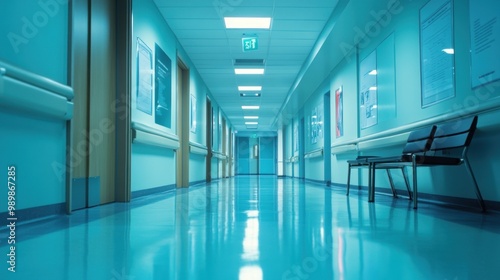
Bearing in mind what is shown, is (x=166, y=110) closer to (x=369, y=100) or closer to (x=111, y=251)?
(x=369, y=100)

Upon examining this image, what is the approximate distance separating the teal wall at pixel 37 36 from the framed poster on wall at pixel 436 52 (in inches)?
133

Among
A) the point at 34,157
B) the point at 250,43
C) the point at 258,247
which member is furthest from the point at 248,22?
the point at 258,247

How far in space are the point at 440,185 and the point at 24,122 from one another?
3.65 metres

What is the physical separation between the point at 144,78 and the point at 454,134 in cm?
356

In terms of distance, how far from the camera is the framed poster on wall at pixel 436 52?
3.41 meters

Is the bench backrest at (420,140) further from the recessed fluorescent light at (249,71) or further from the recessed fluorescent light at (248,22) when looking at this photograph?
the recessed fluorescent light at (249,71)

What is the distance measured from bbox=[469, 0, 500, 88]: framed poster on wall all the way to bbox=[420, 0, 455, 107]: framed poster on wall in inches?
13.0

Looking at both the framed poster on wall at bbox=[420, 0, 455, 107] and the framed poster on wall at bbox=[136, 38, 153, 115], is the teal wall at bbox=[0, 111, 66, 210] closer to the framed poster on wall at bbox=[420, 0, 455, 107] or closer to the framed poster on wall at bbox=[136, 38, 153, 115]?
the framed poster on wall at bbox=[136, 38, 153, 115]

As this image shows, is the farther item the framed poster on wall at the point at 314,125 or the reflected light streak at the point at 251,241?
the framed poster on wall at the point at 314,125

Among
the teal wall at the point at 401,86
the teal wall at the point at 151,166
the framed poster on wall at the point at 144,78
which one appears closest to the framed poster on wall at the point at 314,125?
the teal wall at the point at 401,86

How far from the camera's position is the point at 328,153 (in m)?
8.85

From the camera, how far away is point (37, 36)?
2.49 metres

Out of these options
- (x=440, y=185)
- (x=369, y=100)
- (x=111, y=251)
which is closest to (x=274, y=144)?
(x=369, y=100)

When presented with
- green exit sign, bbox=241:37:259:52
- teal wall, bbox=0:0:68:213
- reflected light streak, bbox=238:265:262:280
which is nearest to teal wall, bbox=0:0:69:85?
teal wall, bbox=0:0:68:213
